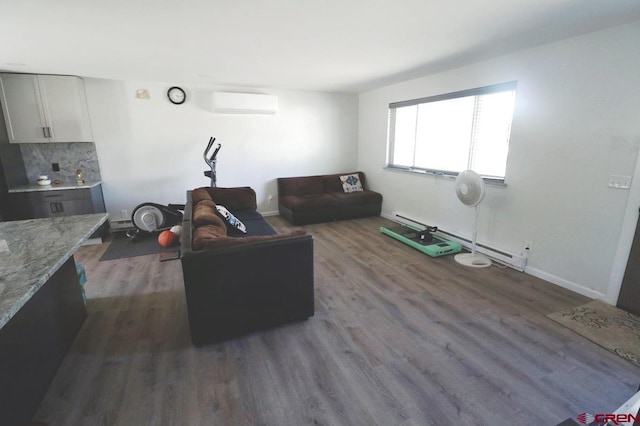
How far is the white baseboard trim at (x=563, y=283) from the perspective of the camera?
2.79 m

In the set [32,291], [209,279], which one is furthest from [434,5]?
[32,291]

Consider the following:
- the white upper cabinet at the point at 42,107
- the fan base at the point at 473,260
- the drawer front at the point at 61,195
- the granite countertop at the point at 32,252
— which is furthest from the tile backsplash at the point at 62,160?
the fan base at the point at 473,260

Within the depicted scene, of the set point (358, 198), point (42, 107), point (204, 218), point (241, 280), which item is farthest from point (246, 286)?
point (42, 107)

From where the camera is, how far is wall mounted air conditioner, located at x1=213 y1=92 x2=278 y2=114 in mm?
4918

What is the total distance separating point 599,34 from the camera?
259cm

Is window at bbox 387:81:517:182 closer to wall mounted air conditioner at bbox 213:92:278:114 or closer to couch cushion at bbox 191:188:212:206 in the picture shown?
wall mounted air conditioner at bbox 213:92:278:114

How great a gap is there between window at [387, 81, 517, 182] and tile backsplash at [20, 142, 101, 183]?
16.0 feet

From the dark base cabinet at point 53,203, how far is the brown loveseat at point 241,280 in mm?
2655

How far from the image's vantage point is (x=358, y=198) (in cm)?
555

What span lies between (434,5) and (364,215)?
3.90m

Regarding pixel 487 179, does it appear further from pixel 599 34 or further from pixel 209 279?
pixel 209 279

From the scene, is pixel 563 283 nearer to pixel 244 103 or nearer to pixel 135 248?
pixel 244 103

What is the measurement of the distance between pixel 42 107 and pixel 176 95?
169cm

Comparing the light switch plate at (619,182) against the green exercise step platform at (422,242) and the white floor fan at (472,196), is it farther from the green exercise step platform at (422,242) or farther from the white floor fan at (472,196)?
the green exercise step platform at (422,242)
